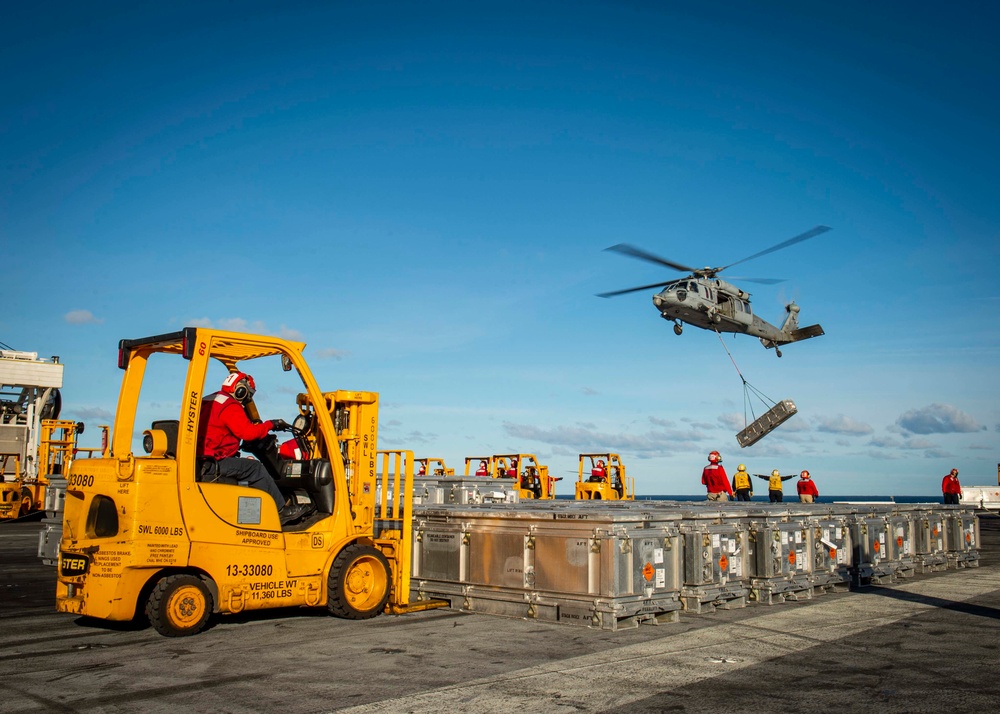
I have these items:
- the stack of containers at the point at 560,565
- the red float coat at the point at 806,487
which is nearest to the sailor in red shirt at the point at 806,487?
the red float coat at the point at 806,487

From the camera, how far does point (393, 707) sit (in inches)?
216

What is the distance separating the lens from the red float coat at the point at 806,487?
74.3 feet

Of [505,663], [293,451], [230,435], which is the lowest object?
[505,663]

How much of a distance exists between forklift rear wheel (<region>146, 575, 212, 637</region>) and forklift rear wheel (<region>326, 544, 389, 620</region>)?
132 centimetres

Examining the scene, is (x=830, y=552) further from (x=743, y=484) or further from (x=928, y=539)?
(x=743, y=484)

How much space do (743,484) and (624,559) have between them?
1748 cm

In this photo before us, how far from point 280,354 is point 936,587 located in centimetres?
1009

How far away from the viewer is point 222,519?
309 inches

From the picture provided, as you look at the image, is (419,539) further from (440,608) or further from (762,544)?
(762,544)

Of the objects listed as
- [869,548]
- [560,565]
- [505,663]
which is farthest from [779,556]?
[505,663]

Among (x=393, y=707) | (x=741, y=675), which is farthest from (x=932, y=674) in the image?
(x=393, y=707)

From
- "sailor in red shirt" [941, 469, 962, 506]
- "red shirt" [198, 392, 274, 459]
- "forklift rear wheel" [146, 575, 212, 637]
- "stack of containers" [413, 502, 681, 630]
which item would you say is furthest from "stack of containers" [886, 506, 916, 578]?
"sailor in red shirt" [941, 469, 962, 506]

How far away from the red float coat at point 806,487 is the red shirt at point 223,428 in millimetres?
17966

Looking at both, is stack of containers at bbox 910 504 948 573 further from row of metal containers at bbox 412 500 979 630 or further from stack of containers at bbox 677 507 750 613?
stack of containers at bbox 677 507 750 613
